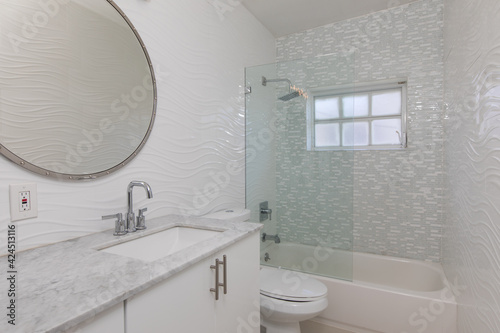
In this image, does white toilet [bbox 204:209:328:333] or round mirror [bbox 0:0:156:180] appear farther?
white toilet [bbox 204:209:328:333]

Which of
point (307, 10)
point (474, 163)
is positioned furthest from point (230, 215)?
point (307, 10)

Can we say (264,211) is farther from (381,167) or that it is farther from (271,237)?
(381,167)

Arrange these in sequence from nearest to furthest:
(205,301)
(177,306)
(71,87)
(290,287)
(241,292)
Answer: (177,306)
(205,301)
(71,87)
(241,292)
(290,287)

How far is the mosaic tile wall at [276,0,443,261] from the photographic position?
2.11 m

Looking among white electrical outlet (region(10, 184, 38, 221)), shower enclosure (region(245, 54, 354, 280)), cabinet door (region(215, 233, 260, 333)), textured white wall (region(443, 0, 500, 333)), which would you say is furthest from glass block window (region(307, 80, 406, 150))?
white electrical outlet (region(10, 184, 38, 221))

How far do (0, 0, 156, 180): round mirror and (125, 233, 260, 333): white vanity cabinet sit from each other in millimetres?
599

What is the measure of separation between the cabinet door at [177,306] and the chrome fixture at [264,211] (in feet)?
4.62

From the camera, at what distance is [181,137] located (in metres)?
1.53

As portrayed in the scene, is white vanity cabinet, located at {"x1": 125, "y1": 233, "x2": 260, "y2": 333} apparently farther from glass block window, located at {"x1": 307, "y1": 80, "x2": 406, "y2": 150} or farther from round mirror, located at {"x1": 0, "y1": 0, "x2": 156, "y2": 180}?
glass block window, located at {"x1": 307, "y1": 80, "x2": 406, "y2": 150}

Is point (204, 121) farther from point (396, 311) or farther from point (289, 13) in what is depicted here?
point (396, 311)

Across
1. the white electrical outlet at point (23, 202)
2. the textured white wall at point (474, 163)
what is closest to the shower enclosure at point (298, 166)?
the textured white wall at point (474, 163)

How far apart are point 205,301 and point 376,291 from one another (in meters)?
1.30

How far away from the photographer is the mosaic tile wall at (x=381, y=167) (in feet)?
6.92

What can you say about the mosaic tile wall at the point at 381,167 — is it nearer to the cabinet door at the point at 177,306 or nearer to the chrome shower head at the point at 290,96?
the chrome shower head at the point at 290,96
